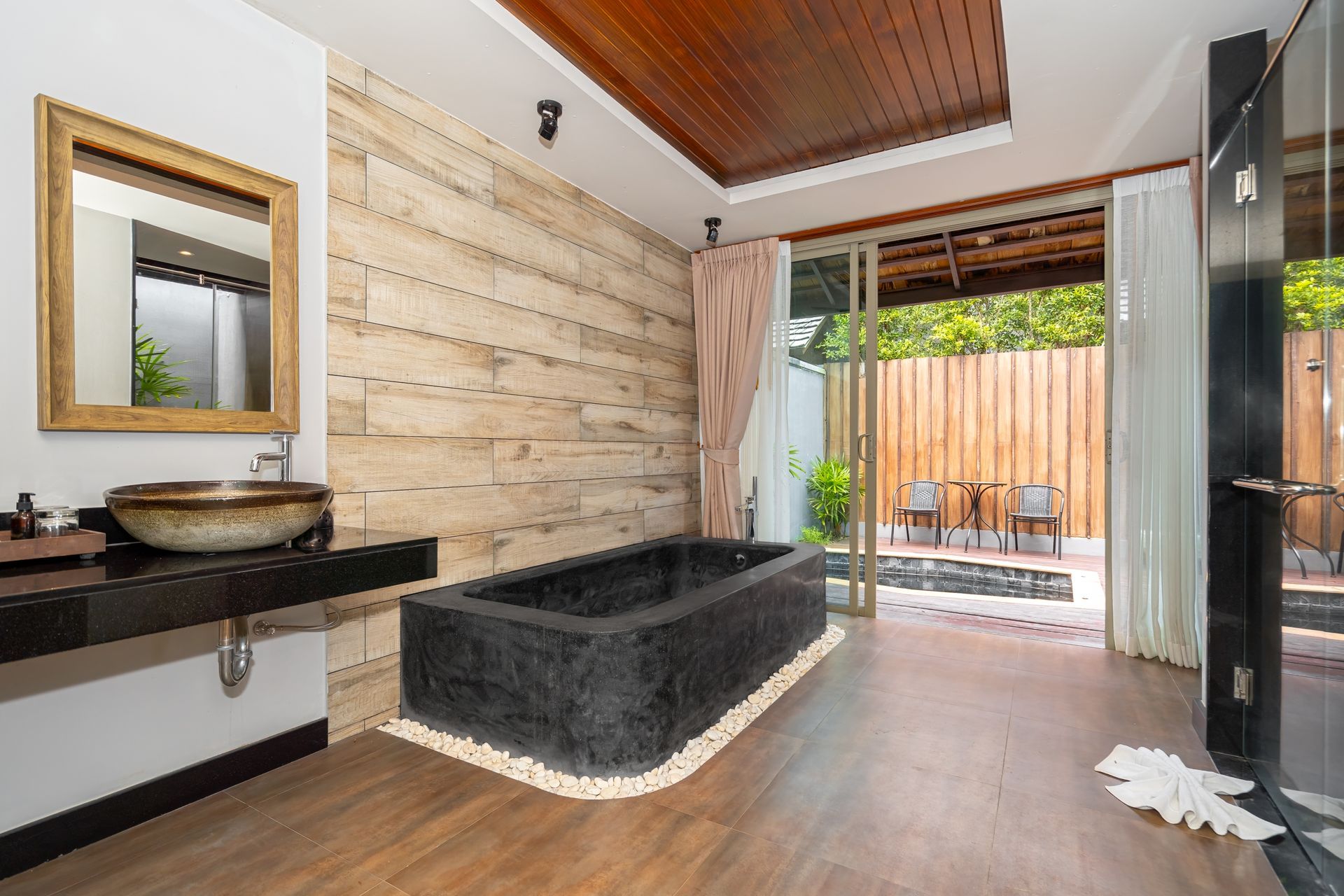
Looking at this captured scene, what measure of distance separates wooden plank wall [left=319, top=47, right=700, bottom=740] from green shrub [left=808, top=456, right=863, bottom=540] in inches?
44.2

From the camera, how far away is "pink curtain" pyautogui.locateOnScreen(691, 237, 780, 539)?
423 cm

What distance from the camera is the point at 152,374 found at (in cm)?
185

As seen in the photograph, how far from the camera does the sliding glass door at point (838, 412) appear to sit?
412 cm

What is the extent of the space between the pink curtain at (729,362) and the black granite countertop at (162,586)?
8.54 feet

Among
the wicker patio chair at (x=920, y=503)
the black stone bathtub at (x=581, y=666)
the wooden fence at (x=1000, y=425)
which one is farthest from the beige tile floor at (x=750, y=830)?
the wooden fence at (x=1000, y=425)

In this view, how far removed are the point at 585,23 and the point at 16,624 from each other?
2323 millimetres

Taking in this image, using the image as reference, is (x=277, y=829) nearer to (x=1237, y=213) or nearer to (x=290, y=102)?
(x=290, y=102)

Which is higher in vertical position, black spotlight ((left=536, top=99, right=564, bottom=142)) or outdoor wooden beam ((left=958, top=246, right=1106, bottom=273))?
outdoor wooden beam ((left=958, top=246, right=1106, bottom=273))

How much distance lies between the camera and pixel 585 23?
230 centimetres

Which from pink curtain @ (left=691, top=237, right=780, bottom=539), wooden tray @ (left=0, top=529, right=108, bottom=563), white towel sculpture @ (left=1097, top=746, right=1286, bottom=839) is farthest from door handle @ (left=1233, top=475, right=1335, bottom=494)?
wooden tray @ (left=0, top=529, right=108, bottom=563)

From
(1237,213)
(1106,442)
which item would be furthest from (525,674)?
(1106,442)

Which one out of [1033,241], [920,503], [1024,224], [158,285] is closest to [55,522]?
[158,285]

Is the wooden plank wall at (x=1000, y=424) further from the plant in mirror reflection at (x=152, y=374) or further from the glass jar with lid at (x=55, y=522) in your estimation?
the glass jar with lid at (x=55, y=522)

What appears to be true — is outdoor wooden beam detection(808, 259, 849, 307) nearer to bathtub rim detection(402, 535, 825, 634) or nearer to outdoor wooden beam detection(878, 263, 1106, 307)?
outdoor wooden beam detection(878, 263, 1106, 307)
